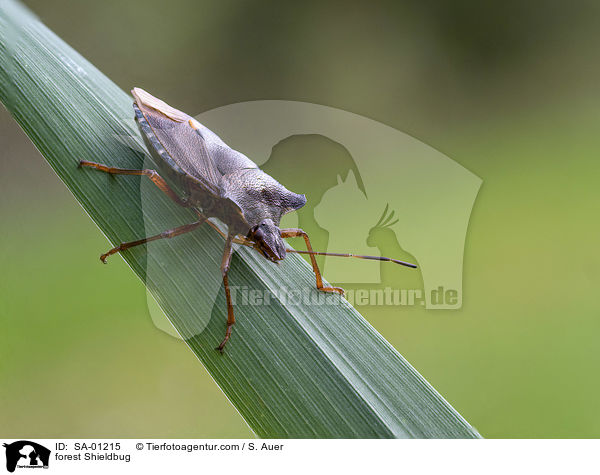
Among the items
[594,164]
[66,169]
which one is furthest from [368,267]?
[594,164]

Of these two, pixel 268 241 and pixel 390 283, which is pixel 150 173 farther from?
pixel 390 283

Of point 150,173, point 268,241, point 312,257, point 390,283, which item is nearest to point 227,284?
point 268,241

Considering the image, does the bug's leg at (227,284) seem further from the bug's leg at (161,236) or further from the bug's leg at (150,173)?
the bug's leg at (150,173)

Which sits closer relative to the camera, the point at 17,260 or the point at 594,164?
the point at 17,260

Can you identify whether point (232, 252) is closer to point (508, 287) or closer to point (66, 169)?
point (66, 169)

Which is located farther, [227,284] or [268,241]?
[268,241]

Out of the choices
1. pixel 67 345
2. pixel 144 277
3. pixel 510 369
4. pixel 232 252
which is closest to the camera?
pixel 144 277
